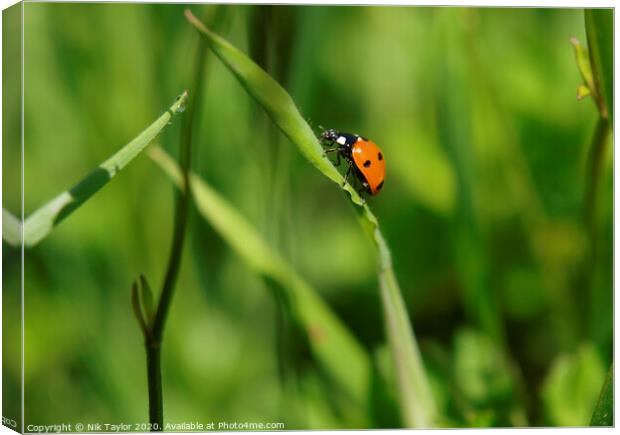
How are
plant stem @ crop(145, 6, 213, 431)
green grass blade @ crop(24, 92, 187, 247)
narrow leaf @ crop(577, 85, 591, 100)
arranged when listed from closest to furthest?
green grass blade @ crop(24, 92, 187, 247), plant stem @ crop(145, 6, 213, 431), narrow leaf @ crop(577, 85, 591, 100)

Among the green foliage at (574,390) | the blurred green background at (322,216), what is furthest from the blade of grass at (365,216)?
the green foliage at (574,390)

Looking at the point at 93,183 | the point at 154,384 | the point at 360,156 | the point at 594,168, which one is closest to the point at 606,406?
the point at 594,168

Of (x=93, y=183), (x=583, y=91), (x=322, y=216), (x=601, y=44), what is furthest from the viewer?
(x=322, y=216)

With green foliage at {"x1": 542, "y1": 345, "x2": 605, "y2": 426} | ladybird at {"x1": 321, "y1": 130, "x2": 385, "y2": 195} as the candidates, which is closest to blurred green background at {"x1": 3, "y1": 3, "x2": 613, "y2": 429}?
green foliage at {"x1": 542, "y1": 345, "x2": 605, "y2": 426}

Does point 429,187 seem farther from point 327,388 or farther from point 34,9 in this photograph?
point 34,9

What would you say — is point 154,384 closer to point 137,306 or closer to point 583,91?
point 137,306

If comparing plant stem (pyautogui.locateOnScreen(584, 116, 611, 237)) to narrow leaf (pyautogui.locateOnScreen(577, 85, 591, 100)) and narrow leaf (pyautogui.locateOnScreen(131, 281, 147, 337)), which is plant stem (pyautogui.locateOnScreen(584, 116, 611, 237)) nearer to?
narrow leaf (pyautogui.locateOnScreen(577, 85, 591, 100))

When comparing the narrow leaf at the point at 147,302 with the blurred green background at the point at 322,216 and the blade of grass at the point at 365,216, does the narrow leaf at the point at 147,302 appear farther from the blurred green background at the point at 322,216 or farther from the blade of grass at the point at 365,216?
the blade of grass at the point at 365,216
